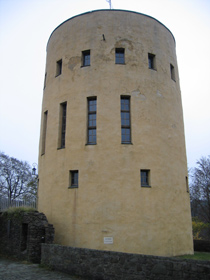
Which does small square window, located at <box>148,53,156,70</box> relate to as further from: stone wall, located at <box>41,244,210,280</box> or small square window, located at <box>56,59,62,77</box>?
stone wall, located at <box>41,244,210,280</box>

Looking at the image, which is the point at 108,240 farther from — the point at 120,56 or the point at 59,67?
the point at 59,67

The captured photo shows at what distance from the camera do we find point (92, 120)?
16.6 m

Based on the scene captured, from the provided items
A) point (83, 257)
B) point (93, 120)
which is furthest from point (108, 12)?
point (83, 257)

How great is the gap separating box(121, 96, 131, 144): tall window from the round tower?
0.06m

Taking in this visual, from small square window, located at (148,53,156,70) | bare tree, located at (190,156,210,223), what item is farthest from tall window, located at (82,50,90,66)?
bare tree, located at (190,156,210,223)

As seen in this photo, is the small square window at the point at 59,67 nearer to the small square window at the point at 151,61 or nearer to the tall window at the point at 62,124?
the tall window at the point at 62,124

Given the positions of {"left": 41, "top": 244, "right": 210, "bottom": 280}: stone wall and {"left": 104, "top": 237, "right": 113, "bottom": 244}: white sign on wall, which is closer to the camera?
{"left": 41, "top": 244, "right": 210, "bottom": 280}: stone wall

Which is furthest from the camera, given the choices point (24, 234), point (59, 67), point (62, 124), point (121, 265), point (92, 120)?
point (59, 67)

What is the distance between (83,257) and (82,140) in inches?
294

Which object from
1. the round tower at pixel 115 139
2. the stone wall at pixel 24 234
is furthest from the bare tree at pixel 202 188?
the stone wall at pixel 24 234

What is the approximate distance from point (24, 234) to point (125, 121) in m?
8.69

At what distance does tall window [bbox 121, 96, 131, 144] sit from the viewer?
16172 mm

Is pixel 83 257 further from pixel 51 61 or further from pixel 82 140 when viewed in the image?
pixel 51 61

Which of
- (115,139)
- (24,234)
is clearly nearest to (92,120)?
(115,139)
